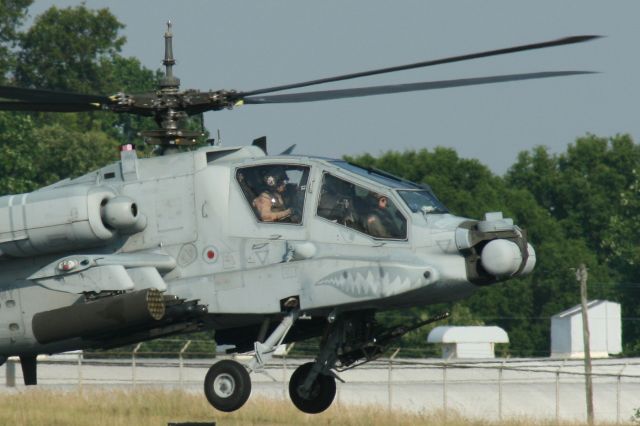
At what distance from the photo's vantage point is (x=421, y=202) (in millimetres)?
18562

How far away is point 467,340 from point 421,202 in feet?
102

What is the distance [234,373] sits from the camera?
18594 mm

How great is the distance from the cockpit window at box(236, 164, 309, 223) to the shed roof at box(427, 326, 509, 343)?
30941 mm

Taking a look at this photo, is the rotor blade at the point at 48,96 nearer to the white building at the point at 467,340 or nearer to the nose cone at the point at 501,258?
the nose cone at the point at 501,258

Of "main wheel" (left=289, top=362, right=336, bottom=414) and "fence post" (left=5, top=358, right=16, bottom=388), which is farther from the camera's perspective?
"fence post" (left=5, top=358, right=16, bottom=388)

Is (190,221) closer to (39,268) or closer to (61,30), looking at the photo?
(39,268)

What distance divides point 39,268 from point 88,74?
269 feet

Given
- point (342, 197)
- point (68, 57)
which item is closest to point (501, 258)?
point (342, 197)

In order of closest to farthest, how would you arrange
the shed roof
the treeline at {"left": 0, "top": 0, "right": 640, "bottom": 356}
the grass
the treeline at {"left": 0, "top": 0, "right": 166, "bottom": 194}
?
1. the grass
2. the shed roof
3. the treeline at {"left": 0, "top": 0, "right": 640, "bottom": 356}
4. the treeline at {"left": 0, "top": 0, "right": 166, "bottom": 194}

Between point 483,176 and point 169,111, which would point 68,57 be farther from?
point 169,111

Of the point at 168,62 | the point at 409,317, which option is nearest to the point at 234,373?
the point at 168,62

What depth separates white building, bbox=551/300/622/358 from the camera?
5750 cm

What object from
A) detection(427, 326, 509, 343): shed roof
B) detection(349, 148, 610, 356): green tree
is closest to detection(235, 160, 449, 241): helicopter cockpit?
detection(427, 326, 509, 343): shed roof

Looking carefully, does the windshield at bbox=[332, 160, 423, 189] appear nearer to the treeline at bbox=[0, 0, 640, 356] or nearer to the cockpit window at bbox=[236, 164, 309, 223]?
the cockpit window at bbox=[236, 164, 309, 223]
